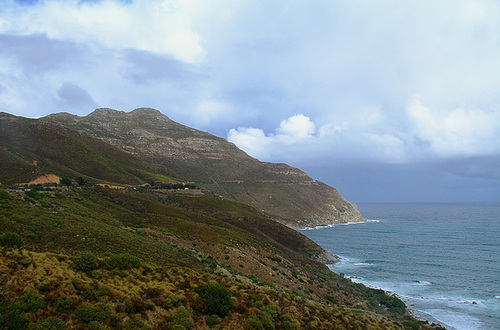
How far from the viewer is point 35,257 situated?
44.3 ft

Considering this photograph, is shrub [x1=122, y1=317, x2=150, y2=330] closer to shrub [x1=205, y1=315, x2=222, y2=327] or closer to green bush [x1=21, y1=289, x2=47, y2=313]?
shrub [x1=205, y1=315, x2=222, y2=327]

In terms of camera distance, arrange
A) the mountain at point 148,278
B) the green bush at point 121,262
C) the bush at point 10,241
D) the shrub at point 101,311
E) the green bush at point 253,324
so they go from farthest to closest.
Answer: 1. the green bush at point 121,262
2. the bush at point 10,241
3. the green bush at point 253,324
4. the mountain at point 148,278
5. the shrub at point 101,311

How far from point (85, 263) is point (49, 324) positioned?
519 centimetres

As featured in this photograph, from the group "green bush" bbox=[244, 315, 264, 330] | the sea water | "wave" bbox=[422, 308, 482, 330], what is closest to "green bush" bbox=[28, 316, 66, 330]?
"green bush" bbox=[244, 315, 264, 330]

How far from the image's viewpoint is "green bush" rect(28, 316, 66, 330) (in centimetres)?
966

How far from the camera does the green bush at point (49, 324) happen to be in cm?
966

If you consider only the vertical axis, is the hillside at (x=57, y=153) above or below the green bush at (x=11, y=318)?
above

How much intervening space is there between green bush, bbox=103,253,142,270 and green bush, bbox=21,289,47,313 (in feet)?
14.4

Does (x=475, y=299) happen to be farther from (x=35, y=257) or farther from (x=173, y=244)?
(x=35, y=257)

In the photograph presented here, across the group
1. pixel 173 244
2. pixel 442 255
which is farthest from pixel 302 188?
pixel 173 244

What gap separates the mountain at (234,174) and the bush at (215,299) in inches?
4702

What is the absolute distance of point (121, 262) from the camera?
51.8ft

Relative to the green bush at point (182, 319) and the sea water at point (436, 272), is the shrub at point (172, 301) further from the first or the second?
the sea water at point (436, 272)

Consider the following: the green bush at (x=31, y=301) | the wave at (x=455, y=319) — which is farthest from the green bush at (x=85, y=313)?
the wave at (x=455, y=319)
